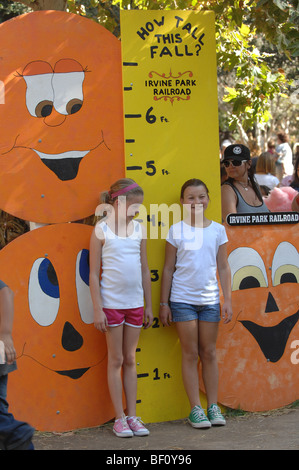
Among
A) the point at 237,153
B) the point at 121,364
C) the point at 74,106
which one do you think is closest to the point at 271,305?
the point at 237,153

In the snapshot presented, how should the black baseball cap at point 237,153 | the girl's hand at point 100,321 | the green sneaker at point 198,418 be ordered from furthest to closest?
the black baseball cap at point 237,153
the green sneaker at point 198,418
the girl's hand at point 100,321

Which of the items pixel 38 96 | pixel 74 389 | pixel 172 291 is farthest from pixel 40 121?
pixel 74 389

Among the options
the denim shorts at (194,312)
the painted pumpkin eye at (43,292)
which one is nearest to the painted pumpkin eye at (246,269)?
the denim shorts at (194,312)

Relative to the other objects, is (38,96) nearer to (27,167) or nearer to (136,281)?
(27,167)

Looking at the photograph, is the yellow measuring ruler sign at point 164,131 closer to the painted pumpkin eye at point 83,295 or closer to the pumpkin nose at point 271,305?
the painted pumpkin eye at point 83,295

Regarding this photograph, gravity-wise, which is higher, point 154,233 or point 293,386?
point 154,233

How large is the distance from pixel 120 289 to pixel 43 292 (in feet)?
1.89

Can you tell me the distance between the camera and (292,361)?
17.1ft

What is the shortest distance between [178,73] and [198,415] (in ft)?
8.41

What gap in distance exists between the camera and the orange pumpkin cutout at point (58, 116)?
4.54 meters

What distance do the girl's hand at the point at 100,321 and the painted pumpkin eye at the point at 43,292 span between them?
370 mm

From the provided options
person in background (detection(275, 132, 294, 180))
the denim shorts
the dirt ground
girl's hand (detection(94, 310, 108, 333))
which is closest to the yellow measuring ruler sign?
the denim shorts

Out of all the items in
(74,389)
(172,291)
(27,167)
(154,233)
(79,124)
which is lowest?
(74,389)

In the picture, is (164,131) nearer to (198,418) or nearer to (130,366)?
(130,366)
